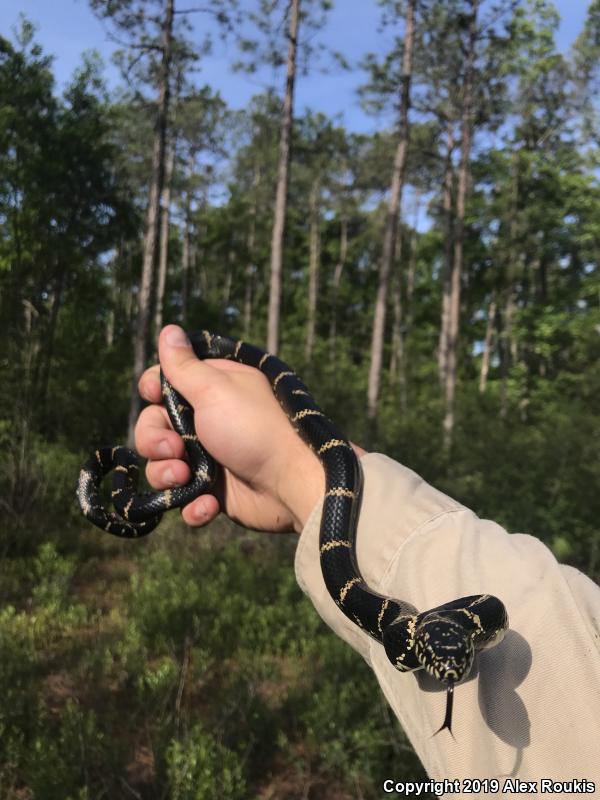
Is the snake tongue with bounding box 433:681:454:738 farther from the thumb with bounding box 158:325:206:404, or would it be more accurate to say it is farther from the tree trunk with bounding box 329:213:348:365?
the tree trunk with bounding box 329:213:348:365

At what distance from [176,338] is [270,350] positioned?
11524 millimetres

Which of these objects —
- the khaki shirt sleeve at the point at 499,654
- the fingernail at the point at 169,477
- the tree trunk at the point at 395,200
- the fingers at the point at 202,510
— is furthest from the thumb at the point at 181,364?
the tree trunk at the point at 395,200

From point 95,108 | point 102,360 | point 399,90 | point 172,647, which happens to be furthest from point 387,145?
point 172,647

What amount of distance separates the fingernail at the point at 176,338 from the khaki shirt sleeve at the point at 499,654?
241cm

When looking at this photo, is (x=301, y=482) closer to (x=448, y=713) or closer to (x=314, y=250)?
(x=448, y=713)

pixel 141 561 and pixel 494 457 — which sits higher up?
pixel 494 457

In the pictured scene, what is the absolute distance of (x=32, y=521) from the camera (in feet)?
38.7

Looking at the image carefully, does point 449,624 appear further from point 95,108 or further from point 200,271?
point 200,271

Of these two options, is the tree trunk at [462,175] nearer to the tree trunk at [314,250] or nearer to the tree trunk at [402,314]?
the tree trunk at [402,314]

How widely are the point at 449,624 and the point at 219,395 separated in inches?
91.1

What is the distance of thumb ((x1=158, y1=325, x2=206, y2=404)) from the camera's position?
397 cm

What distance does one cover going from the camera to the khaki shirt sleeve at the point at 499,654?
5.33 ft

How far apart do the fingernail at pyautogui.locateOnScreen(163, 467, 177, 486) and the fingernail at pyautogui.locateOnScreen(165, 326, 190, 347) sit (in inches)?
38.0

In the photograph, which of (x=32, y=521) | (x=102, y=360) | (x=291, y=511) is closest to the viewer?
(x=291, y=511)
